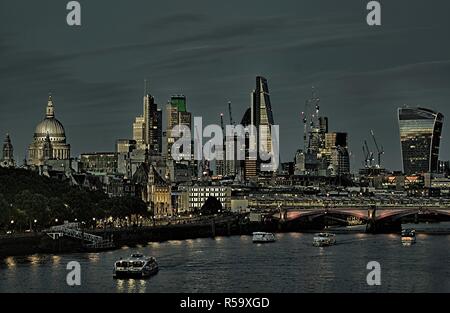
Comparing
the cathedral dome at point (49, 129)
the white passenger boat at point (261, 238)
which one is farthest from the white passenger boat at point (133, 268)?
the cathedral dome at point (49, 129)

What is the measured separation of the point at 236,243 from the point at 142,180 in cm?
8028

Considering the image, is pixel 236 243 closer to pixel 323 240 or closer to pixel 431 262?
pixel 323 240

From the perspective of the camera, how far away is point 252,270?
7106cm

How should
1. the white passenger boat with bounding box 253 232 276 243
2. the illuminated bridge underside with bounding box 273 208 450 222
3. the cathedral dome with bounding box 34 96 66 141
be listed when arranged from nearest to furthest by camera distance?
the white passenger boat with bounding box 253 232 276 243, the illuminated bridge underside with bounding box 273 208 450 222, the cathedral dome with bounding box 34 96 66 141

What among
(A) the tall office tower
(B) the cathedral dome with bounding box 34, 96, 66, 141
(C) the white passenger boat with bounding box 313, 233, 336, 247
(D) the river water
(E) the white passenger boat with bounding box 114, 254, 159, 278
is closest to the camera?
(D) the river water

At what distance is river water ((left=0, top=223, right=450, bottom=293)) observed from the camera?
61.0 meters

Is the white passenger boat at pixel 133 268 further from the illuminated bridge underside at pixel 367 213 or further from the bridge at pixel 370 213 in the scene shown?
the illuminated bridge underside at pixel 367 213

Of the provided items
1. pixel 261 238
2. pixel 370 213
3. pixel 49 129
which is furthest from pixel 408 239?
pixel 49 129

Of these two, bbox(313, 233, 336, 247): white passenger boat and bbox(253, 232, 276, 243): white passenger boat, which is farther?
bbox(253, 232, 276, 243): white passenger boat

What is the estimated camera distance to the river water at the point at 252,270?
6097 centimetres

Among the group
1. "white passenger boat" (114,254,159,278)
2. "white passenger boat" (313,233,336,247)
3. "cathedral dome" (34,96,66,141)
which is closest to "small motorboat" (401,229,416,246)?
"white passenger boat" (313,233,336,247)

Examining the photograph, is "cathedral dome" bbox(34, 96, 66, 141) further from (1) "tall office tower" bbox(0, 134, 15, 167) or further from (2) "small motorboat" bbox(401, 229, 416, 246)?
(2) "small motorboat" bbox(401, 229, 416, 246)

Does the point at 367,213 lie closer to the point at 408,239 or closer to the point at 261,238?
the point at 261,238
